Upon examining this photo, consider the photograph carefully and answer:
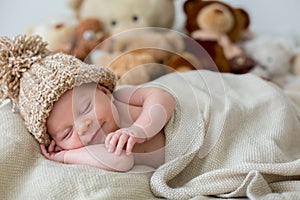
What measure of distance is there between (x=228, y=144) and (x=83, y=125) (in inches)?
12.8

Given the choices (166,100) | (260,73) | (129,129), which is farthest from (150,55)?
(129,129)

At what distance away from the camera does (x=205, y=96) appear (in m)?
1.30

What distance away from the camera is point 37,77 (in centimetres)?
114

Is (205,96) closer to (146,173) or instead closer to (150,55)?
(146,173)

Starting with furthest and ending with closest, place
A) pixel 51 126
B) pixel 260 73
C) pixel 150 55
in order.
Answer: pixel 260 73 → pixel 150 55 → pixel 51 126

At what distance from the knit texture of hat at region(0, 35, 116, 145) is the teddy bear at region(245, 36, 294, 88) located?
943 mm

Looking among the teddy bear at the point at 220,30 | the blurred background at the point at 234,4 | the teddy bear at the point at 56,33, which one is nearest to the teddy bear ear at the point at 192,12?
the teddy bear at the point at 220,30

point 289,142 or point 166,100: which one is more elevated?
point 166,100

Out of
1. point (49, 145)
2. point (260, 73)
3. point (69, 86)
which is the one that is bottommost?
point (260, 73)

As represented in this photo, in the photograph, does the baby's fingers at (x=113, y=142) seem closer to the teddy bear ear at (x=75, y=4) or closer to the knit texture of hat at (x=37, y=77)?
the knit texture of hat at (x=37, y=77)

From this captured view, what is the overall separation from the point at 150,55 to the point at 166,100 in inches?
23.7

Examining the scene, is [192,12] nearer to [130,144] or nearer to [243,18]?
[243,18]

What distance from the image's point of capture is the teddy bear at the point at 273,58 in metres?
1.99

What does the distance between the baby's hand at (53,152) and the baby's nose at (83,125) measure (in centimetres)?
8
